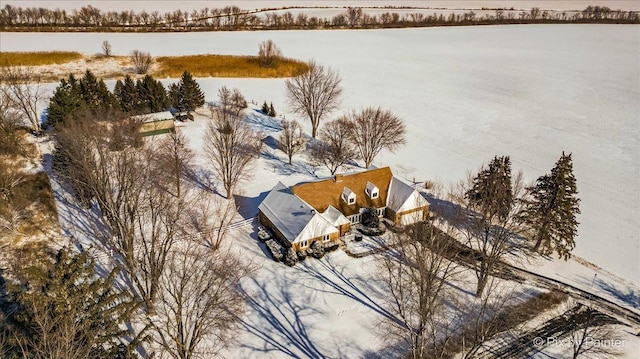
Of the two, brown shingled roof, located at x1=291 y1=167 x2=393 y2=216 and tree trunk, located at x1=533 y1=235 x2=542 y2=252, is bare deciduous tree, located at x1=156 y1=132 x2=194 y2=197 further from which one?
tree trunk, located at x1=533 y1=235 x2=542 y2=252

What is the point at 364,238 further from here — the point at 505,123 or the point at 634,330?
the point at 505,123

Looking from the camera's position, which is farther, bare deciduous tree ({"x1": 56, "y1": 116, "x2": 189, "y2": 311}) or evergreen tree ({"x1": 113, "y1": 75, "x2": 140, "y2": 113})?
evergreen tree ({"x1": 113, "y1": 75, "x2": 140, "y2": 113})

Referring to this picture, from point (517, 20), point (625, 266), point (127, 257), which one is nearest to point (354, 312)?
point (127, 257)

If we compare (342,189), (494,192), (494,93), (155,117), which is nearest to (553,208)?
(494,192)

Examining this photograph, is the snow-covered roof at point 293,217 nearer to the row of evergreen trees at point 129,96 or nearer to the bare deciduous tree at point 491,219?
the bare deciduous tree at point 491,219

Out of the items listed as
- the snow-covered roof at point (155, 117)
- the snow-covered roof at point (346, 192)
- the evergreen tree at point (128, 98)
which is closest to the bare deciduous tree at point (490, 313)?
the snow-covered roof at point (346, 192)

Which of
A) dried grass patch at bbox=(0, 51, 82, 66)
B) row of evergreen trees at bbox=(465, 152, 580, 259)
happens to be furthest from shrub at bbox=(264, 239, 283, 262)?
dried grass patch at bbox=(0, 51, 82, 66)
